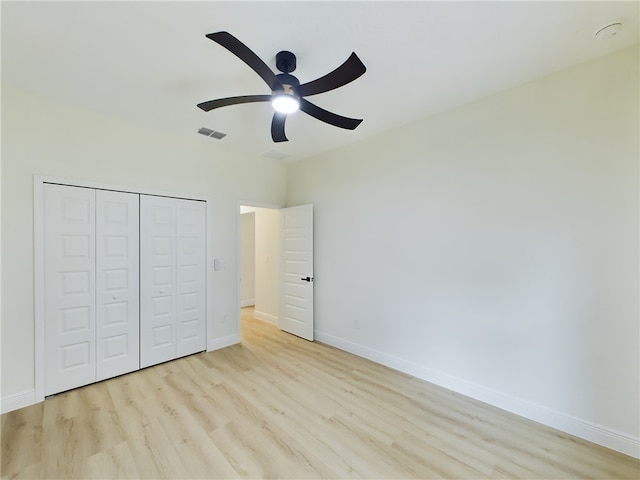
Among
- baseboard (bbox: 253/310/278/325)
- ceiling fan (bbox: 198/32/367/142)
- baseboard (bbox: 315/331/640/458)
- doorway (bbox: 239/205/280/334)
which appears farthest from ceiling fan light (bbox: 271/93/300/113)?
baseboard (bbox: 253/310/278/325)

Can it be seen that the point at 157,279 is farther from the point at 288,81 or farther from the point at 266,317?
the point at 288,81

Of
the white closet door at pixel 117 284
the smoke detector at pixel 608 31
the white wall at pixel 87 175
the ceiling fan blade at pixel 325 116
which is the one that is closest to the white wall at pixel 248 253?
the white wall at pixel 87 175

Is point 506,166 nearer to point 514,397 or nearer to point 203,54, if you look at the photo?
point 514,397

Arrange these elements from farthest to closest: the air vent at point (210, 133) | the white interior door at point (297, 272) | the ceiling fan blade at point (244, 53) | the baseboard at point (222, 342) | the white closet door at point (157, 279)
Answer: the white interior door at point (297, 272) → the baseboard at point (222, 342) → the air vent at point (210, 133) → the white closet door at point (157, 279) → the ceiling fan blade at point (244, 53)

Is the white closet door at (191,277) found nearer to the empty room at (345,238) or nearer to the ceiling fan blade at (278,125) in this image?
the empty room at (345,238)

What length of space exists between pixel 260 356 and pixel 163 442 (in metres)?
1.68

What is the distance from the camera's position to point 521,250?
8.25ft

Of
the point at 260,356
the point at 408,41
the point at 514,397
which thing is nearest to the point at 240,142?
the point at 408,41

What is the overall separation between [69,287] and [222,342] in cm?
196

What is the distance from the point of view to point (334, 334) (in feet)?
13.7

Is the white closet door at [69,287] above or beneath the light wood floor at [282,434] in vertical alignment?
above

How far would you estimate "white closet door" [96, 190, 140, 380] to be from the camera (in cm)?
308

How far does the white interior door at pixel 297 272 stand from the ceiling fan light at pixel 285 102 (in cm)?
231

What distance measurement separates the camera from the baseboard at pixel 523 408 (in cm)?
207
